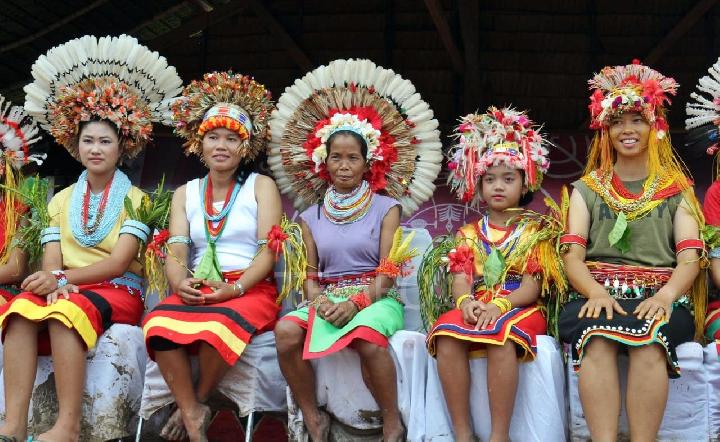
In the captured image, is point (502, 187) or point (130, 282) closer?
point (502, 187)

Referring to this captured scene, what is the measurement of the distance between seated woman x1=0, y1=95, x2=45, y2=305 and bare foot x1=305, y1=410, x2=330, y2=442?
1.78m

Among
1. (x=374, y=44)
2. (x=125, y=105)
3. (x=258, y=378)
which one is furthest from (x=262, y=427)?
(x=374, y=44)

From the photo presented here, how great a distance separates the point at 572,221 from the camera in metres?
4.32

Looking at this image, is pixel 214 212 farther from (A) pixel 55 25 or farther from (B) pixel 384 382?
(A) pixel 55 25

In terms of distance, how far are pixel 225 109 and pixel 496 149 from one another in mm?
1404

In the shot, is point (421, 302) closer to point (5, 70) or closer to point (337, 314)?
point (337, 314)

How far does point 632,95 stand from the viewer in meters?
4.30

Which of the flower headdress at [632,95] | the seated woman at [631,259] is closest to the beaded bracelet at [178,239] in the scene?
the seated woman at [631,259]

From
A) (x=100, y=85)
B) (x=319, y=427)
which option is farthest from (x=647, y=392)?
(x=100, y=85)

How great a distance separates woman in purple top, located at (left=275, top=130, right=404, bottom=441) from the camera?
4.04 meters

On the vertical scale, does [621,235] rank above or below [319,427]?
above

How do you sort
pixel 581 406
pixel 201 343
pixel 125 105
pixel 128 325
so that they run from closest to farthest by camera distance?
pixel 581 406, pixel 201 343, pixel 128 325, pixel 125 105

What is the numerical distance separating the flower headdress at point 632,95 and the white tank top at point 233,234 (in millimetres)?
1757

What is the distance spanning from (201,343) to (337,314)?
2.07ft
